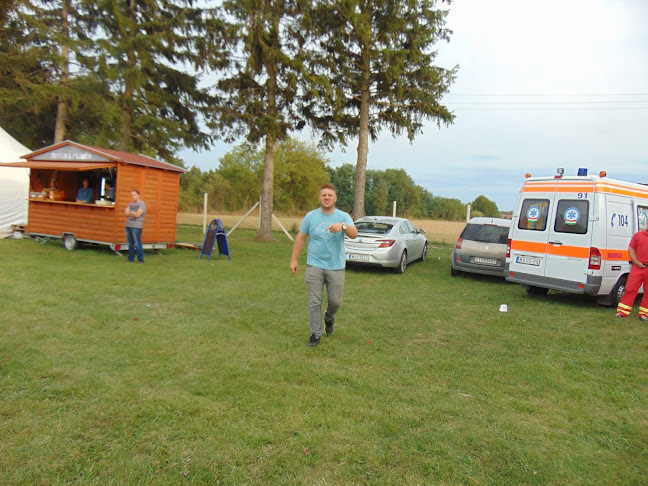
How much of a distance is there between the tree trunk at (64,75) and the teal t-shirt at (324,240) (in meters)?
17.7

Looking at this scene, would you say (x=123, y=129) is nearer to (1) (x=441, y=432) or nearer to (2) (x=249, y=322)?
(2) (x=249, y=322)

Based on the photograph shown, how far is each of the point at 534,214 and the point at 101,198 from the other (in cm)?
1214

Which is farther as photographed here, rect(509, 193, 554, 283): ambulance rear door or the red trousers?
rect(509, 193, 554, 283): ambulance rear door

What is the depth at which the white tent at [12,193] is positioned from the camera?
16.0 meters

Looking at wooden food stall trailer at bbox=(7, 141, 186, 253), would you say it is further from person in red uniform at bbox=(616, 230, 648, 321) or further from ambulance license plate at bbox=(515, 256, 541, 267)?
person in red uniform at bbox=(616, 230, 648, 321)

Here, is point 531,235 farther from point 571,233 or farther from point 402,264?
point 402,264

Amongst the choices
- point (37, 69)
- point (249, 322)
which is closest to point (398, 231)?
point (249, 322)

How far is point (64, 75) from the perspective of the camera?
755 inches

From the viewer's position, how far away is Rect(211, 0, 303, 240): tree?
17547 mm

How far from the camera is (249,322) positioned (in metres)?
6.52

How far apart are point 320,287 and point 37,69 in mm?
19736

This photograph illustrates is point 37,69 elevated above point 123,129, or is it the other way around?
point 37,69

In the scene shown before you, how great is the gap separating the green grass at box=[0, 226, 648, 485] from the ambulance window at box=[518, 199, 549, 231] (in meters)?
1.67

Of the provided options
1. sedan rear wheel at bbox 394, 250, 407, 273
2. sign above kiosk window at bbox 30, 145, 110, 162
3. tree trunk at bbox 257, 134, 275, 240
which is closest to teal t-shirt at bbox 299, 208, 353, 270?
sedan rear wheel at bbox 394, 250, 407, 273
